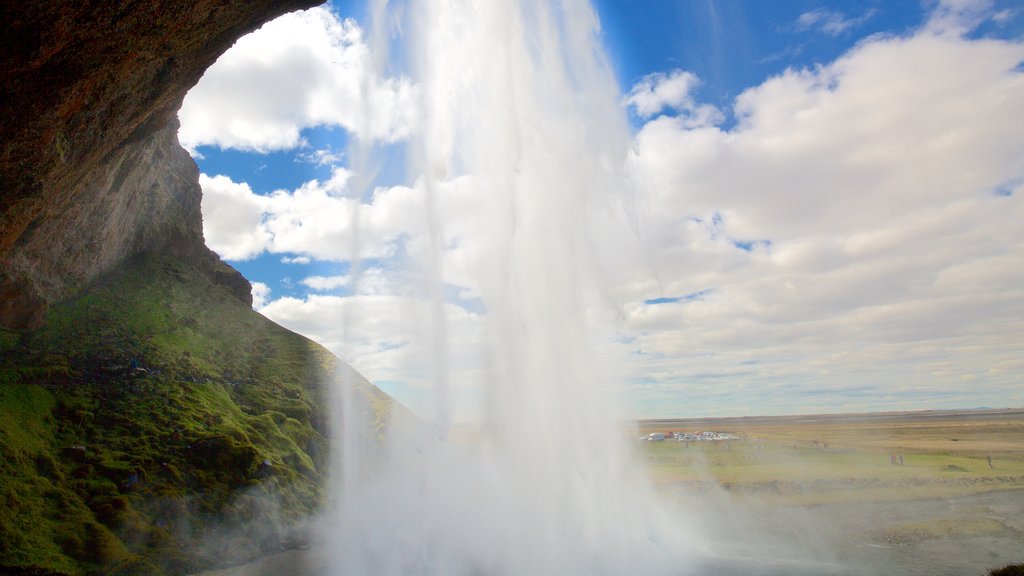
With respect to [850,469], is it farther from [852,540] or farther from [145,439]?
[145,439]

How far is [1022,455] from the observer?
87562mm

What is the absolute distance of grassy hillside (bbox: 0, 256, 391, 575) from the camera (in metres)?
34.0

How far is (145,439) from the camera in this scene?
1809 inches

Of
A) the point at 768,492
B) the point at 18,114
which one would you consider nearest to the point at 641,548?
the point at 768,492

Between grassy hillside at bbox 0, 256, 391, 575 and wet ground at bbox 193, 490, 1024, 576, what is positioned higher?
grassy hillside at bbox 0, 256, 391, 575

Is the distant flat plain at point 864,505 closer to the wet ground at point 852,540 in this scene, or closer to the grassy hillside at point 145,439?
the wet ground at point 852,540

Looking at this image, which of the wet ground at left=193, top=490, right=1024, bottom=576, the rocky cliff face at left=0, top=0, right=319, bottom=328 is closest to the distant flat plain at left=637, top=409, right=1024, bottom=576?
the wet ground at left=193, top=490, right=1024, bottom=576

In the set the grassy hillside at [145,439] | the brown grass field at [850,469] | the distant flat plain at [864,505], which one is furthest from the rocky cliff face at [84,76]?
the brown grass field at [850,469]

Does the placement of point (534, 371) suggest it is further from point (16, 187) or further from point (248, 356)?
point (248, 356)

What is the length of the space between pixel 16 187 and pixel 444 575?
2811cm

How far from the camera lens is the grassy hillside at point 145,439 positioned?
34.0 m

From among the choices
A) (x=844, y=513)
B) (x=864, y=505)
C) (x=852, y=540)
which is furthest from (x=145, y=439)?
(x=864, y=505)

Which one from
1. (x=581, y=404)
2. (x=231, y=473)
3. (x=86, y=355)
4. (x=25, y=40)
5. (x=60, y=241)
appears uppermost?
(x=60, y=241)

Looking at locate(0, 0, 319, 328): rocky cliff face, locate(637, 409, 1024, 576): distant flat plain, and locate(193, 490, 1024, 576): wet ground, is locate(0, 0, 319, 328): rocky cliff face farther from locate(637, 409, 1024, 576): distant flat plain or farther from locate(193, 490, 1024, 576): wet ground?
locate(637, 409, 1024, 576): distant flat plain
